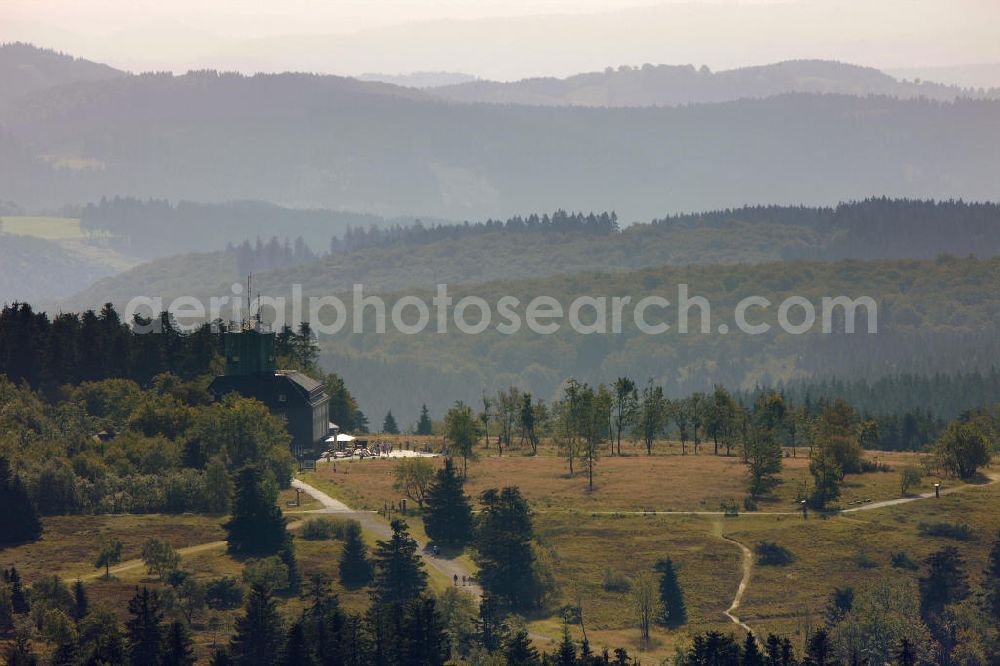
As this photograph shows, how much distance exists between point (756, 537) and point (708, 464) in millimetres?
28662

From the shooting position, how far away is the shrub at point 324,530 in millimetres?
A: 133500

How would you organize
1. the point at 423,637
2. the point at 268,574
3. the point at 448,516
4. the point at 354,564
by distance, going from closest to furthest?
the point at 423,637 → the point at 268,574 → the point at 354,564 → the point at 448,516

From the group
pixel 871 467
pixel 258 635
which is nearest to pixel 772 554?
pixel 871 467

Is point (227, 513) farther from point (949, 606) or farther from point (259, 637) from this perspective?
point (949, 606)

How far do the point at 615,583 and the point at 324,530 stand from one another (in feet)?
81.0

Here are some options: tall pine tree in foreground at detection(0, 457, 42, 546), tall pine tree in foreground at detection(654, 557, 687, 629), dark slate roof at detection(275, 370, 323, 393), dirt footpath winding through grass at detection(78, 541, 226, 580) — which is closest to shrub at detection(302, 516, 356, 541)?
dirt footpath winding through grass at detection(78, 541, 226, 580)

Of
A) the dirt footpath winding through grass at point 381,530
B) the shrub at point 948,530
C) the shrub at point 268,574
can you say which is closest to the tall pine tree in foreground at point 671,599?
the dirt footpath winding through grass at point 381,530

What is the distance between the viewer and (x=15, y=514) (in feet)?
418

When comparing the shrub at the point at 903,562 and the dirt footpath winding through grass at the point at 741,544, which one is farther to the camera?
the shrub at the point at 903,562

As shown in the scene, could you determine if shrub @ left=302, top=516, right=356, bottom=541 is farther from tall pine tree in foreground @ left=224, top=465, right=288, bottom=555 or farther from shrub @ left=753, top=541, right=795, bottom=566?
shrub @ left=753, top=541, right=795, bottom=566

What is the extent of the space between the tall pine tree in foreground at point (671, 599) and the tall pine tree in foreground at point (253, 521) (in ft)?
98.7

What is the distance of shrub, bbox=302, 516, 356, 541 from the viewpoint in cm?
13350

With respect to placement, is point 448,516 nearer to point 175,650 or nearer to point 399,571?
point 399,571

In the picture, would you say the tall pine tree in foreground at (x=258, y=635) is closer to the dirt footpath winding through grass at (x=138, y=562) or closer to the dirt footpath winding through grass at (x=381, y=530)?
the dirt footpath winding through grass at (x=138, y=562)
